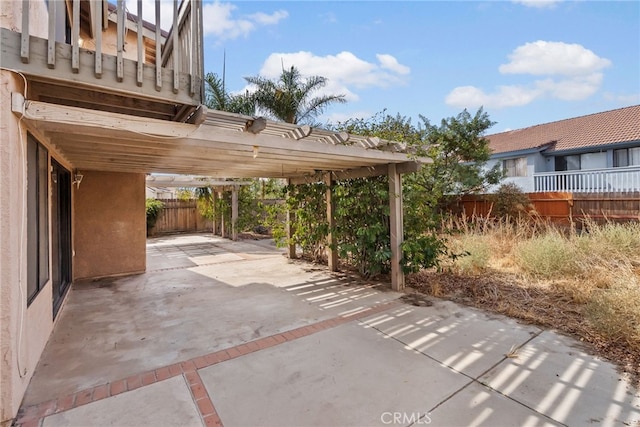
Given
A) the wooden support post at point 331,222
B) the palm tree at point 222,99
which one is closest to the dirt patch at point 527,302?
the wooden support post at point 331,222

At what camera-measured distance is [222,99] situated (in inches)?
515

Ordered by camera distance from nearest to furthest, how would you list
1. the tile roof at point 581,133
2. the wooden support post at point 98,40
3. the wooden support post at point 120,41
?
the wooden support post at point 98,40, the wooden support post at point 120,41, the tile roof at point 581,133

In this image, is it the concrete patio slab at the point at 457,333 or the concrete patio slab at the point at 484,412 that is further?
the concrete patio slab at the point at 457,333

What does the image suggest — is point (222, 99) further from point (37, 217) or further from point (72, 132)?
point (37, 217)

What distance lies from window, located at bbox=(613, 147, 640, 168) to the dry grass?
10010 millimetres

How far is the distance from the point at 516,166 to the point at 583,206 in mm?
6529

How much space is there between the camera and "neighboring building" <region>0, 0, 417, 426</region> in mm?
2357

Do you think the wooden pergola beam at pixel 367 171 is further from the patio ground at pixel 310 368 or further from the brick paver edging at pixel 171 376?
the brick paver edging at pixel 171 376

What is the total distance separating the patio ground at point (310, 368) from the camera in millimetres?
2393

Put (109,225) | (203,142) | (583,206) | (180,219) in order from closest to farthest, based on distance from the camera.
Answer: (203,142) → (109,225) → (583,206) → (180,219)

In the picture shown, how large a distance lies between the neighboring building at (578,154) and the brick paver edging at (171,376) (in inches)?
521

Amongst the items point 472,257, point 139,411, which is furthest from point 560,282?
point 139,411

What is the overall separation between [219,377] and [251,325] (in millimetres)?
1253

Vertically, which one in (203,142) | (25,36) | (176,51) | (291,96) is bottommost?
(203,142)
